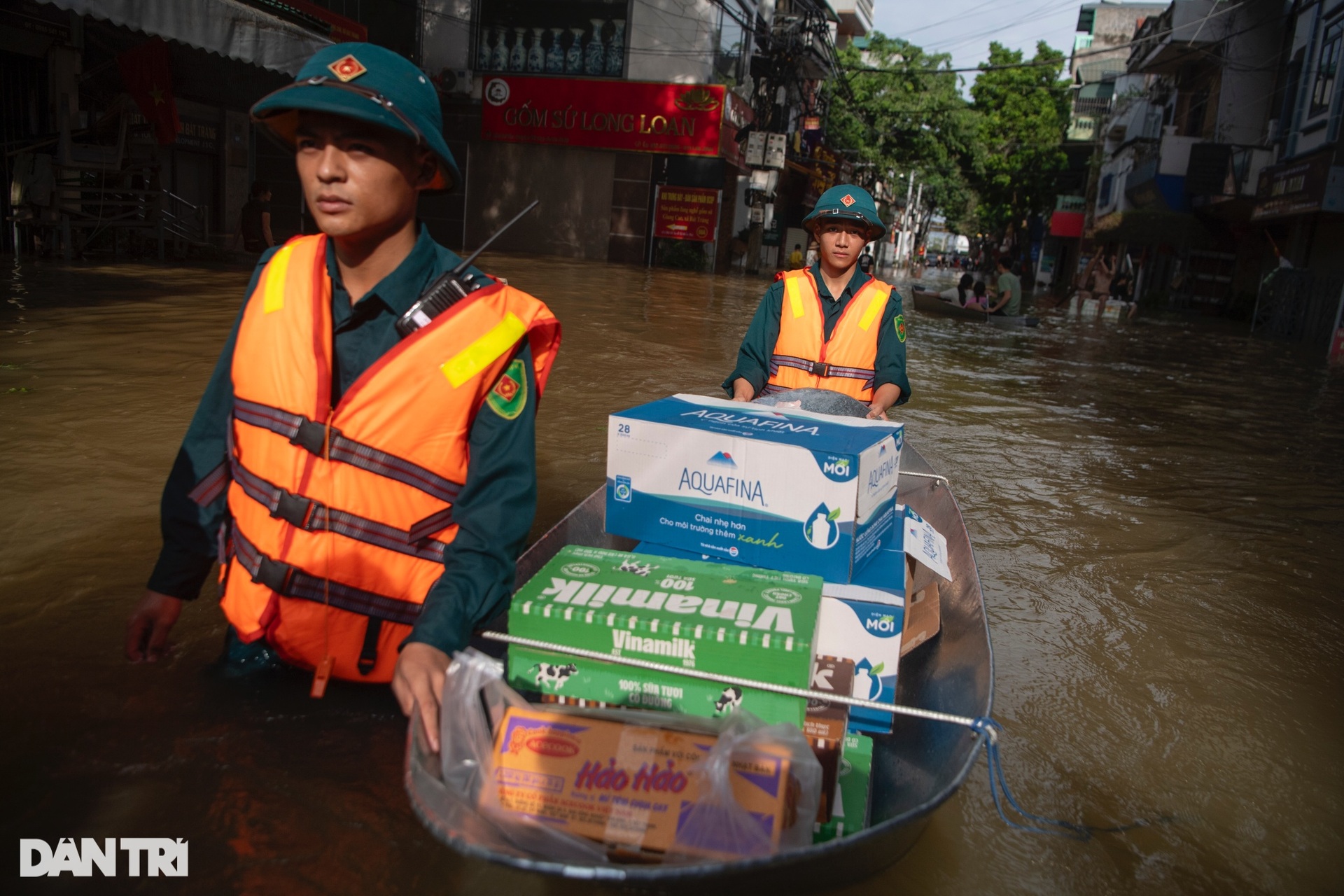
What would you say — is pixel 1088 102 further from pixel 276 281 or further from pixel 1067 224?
pixel 276 281

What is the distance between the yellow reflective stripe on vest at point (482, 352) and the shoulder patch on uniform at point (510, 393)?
6 centimetres

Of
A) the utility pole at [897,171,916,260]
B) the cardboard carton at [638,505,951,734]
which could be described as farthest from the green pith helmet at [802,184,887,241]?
the utility pole at [897,171,916,260]

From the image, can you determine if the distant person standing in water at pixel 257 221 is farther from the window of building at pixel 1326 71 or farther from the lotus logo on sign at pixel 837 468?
the window of building at pixel 1326 71

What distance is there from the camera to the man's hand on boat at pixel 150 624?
6.95ft

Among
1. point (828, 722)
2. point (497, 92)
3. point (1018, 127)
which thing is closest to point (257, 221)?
point (497, 92)

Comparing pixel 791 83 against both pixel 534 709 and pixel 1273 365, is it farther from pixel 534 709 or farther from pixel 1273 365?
pixel 534 709

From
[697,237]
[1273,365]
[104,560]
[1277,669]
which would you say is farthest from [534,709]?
[697,237]

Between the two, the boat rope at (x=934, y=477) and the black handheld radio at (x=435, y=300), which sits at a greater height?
the black handheld radio at (x=435, y=300)

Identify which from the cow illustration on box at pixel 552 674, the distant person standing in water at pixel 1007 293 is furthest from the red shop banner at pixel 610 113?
the cow illustration on box at pixel 552 674

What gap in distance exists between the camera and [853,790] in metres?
2.11

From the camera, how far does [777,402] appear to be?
3.65 meters

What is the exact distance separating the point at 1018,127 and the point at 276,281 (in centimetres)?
4868

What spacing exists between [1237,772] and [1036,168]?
47948 millimetres

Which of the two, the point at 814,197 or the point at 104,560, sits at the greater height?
the point at 814,197
